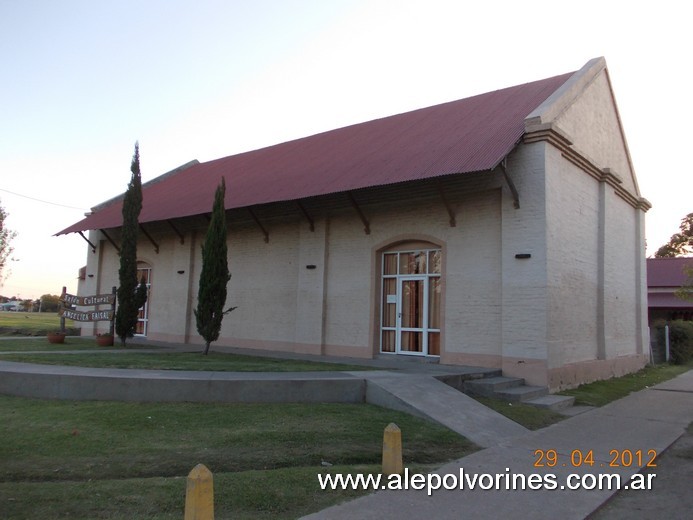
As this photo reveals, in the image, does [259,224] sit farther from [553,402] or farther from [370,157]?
[553,402]

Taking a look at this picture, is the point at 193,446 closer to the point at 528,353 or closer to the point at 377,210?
the point at 528,353

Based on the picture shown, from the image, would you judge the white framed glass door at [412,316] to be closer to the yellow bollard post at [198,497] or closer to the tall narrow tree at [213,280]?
the tall narrow tree at [213,280]

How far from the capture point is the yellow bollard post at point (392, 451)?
6.07m

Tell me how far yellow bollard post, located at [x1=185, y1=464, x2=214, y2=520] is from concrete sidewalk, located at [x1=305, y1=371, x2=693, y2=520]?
1.30m

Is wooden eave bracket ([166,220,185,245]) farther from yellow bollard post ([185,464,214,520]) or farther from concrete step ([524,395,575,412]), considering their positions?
yellow bollard post ([185,464,214,520])

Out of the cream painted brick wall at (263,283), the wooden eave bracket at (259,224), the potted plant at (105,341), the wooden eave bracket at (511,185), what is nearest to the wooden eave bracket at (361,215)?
the cream painted brick wall at (263,283)

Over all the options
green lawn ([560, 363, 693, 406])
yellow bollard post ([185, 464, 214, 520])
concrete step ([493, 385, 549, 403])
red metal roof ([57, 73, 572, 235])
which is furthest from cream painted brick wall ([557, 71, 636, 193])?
yellow bollard post ([185, 464, 214, 520])

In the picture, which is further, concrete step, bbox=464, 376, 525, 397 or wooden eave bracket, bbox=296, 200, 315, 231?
wooden eave bracket, bbox=296, 200, 315, 231

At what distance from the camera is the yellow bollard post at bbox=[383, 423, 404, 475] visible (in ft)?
19.9

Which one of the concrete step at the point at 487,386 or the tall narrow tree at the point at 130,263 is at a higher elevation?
the tall narrow tree at the point at 130,263

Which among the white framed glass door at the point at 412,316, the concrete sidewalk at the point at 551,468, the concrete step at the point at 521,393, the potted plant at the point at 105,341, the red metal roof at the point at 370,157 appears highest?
the red metal roof at the point at 370,157

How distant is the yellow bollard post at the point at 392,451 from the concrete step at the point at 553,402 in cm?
561

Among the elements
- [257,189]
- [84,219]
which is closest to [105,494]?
[257,189]

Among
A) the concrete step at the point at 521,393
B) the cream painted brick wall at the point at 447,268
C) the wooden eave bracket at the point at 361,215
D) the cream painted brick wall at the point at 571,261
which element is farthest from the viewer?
the wooden eave bracket at the point at 361,215
